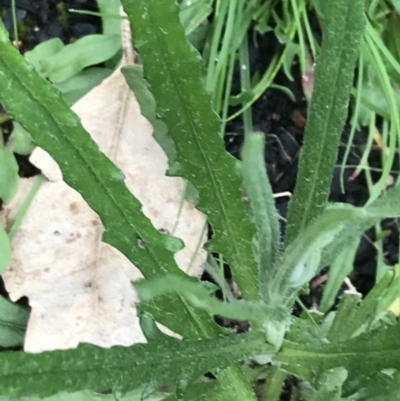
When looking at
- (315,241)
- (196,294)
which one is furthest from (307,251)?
(196,294)

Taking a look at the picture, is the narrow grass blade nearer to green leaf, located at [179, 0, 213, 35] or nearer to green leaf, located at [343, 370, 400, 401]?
green leaf, located at [343, 370, 400, 401]

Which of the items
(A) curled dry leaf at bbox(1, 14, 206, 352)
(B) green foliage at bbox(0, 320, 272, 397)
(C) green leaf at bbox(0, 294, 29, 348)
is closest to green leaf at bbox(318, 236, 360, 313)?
(A) curled dry leaf at bbox(1, 14, 206, 352)

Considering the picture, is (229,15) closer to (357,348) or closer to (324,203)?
(324,203)

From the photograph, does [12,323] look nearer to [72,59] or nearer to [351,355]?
[72,59]

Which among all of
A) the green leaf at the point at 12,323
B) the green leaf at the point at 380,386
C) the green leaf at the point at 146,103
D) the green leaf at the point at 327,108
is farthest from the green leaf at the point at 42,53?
the green leaf at the point at 380,386

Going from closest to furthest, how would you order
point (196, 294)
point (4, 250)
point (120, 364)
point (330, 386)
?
point (196, 294) < point (120, 364) < point (330, 386) < point (4, 250)

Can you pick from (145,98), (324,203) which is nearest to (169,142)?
(145,98)

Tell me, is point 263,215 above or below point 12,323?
above
